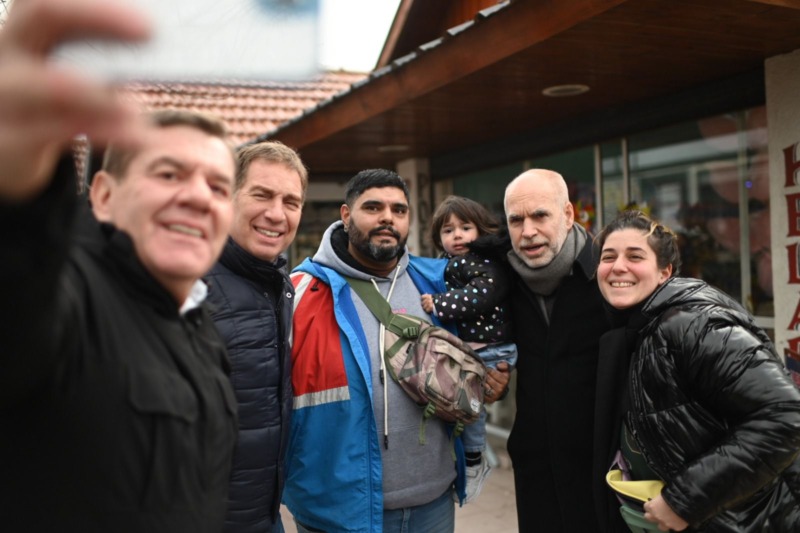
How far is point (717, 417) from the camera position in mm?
1848

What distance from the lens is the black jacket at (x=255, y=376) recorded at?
75.4 inches

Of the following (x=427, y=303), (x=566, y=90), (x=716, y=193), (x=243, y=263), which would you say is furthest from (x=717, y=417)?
(x=716, y=193)

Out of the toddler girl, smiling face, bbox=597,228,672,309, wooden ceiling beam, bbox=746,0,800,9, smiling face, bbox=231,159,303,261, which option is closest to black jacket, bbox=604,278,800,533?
smiling face, bbox=597,228,672,309

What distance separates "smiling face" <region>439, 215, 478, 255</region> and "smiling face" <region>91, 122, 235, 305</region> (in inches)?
92.7

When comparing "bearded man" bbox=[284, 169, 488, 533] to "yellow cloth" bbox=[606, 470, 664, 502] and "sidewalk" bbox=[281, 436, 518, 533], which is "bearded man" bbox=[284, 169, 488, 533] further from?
"sidewalk" bbox=[281, 436, 518, 533]

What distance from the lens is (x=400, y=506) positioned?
2.31 m

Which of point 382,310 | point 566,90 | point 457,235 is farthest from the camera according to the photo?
point 566,90

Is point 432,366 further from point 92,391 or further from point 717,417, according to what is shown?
point 92,391

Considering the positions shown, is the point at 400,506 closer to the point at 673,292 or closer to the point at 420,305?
the point at 420,305

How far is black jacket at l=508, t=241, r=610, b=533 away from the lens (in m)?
2.48

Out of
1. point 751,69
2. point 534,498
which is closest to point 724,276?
point 751,69

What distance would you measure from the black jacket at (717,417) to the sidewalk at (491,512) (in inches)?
111

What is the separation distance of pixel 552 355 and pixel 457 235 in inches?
40.8

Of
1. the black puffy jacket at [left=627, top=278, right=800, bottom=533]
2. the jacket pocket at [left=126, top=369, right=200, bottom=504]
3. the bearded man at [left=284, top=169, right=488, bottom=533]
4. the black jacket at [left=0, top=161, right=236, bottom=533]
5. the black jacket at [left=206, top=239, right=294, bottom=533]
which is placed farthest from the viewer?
the bearded man at [left=284, top=169, right=488, bottom=533]
